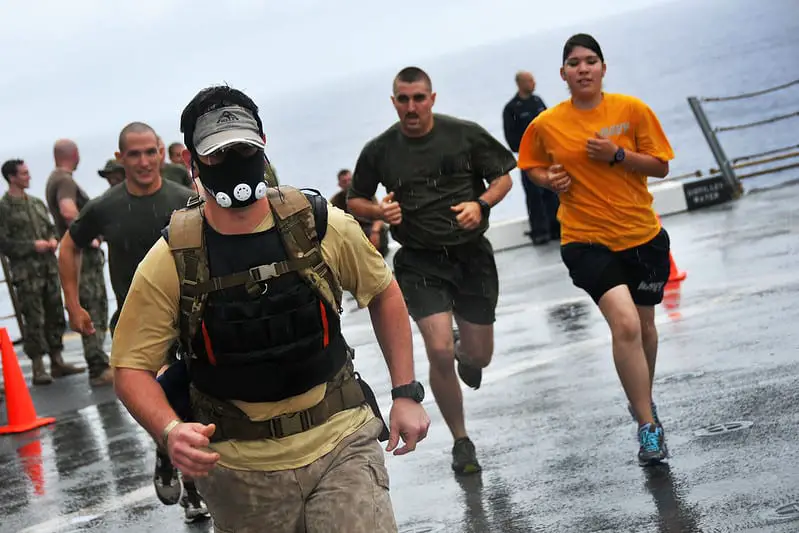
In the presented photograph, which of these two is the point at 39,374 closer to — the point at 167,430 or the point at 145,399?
the point at 145,399

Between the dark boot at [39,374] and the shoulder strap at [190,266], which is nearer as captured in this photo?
the shoulder strap at [190,266]

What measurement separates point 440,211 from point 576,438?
152 centimetres

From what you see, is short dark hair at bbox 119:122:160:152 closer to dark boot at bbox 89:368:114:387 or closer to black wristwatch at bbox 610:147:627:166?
black wristwatch at bbox 610:147:627:166

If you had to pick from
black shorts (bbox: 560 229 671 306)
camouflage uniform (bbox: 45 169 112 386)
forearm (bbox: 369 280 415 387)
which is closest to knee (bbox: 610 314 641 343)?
black shorts (bbox: 560 229 671 306)

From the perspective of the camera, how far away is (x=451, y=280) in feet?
26.6

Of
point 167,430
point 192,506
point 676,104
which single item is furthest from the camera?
point 676,104

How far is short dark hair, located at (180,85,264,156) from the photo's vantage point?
4.30m

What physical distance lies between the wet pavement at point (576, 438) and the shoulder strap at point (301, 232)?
8.06 feet

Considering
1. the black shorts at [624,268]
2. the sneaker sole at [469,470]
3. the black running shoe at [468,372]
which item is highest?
the black shorts at [624,268]

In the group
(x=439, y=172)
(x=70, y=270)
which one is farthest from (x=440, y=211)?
(x=70, y=270)

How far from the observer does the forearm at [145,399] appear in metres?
4.14

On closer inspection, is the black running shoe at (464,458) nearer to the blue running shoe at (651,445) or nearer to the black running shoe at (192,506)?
the blue running shoe at (651,445)

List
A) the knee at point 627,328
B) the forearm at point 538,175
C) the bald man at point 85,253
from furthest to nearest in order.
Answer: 1. the bald man at point 85,253
2. the forearm at point 538,175
3. the knee at point 627,328

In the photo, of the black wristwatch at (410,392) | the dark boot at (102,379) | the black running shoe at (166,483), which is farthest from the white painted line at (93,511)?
the dark boot at (102,379)
